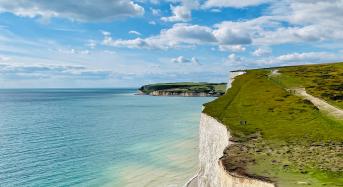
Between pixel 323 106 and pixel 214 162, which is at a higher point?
pixel 323 106

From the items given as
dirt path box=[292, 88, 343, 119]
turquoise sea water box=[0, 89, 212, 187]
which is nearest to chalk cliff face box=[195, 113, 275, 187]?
turquoise sea water box=[0, 89, 212, 187]

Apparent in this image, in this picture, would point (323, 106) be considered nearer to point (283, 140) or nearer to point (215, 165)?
point (283, 140)

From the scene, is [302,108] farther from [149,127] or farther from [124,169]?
[149,127]

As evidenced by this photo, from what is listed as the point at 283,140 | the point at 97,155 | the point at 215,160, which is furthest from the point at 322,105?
the point at 97,155

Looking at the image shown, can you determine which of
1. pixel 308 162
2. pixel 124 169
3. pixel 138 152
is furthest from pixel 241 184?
pixel 138 152

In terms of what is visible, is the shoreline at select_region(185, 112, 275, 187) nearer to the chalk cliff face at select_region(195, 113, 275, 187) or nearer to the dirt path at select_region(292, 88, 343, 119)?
the chalk cliff face at select_region(195, 113, 275, 187)

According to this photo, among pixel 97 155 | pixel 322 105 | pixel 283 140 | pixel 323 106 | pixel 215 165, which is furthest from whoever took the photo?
pixel 97 155
